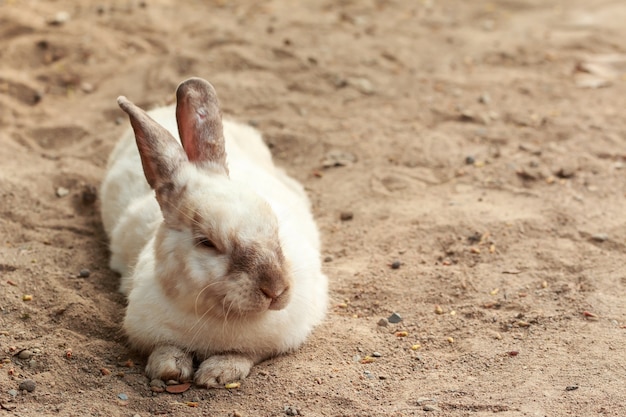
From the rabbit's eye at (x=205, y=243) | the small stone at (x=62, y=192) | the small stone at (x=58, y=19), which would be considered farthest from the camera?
the small stone at (x=58, y=19)

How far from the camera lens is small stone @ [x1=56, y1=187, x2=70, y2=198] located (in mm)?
5699

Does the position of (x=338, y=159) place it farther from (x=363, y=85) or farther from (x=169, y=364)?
(x=169, y=364)

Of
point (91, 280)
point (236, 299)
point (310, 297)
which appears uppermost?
point (236, 299)

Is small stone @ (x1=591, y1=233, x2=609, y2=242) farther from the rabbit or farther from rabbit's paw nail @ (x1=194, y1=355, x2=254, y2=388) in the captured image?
rabbit's paw nail @ (x1=194, y1=355, x2=254, y2=388)

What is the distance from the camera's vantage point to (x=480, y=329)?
4258 mm

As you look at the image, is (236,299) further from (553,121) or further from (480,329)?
(553,121)

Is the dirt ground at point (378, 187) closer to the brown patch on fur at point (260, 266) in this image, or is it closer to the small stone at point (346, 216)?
the small stone at point (346, 216)

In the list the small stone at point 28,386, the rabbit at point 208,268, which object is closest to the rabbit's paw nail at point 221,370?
the rabbit at point 208,268

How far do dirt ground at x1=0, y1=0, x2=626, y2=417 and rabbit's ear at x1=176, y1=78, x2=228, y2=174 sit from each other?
1.03m

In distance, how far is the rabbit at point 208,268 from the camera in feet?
11.8

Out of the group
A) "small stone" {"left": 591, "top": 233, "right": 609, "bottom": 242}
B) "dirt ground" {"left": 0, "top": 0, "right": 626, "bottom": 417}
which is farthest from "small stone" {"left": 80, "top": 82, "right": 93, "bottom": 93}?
"small stone" {"left": 591, "top": 233, "right": 609, "bottom": 242}

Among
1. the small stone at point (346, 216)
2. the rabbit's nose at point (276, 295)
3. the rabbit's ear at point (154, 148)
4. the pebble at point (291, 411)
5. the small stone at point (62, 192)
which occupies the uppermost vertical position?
the rabbit's ear at point (154, 148)

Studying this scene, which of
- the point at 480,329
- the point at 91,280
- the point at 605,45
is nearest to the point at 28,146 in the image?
the point at 91,280

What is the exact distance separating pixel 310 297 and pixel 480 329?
0.88 m
